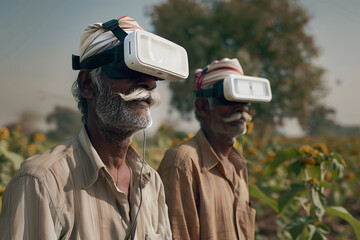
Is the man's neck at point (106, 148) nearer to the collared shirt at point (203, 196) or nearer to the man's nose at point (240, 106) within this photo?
the collared shirt at point (203, 196)

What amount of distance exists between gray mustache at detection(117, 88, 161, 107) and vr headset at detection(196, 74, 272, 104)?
85 centimetres

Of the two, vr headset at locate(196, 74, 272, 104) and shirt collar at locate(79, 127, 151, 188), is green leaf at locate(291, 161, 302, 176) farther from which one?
shirt collar at locate(79, 127, 151, 188)

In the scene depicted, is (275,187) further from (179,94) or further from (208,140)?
(179,94)

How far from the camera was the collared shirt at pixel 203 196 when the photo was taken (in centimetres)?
217

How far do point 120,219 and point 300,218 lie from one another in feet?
6.33

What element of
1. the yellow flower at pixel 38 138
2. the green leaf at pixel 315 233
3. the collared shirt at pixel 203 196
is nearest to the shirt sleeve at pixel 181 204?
the collared shirt at pixel 203 196

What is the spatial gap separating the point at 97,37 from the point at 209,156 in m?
1.12

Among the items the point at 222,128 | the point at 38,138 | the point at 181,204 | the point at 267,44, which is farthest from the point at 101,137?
the point at 267,44

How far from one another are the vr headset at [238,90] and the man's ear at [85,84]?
104 cm

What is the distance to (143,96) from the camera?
63.6 inches

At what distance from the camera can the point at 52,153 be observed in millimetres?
1472

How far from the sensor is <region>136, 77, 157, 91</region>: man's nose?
1620 mm

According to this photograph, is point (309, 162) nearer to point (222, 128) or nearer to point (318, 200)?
point (318, 200)

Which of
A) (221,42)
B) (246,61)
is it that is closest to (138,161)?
(246,61)
